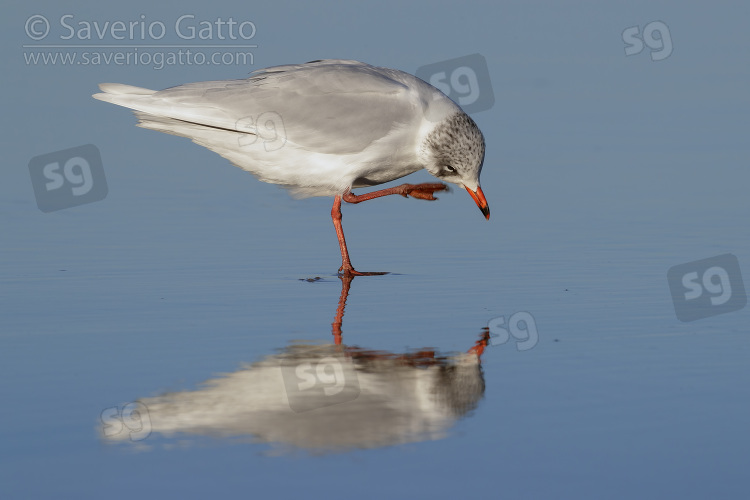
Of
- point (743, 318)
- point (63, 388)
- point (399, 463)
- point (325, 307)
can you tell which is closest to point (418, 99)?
point (325, 307)

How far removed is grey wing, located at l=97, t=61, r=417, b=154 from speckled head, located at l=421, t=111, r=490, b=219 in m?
0.26

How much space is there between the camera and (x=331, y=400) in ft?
16.8

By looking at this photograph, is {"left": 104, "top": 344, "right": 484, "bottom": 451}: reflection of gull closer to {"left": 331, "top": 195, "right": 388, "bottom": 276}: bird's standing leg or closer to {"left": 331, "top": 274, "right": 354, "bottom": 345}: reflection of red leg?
{"left": 331, "top": 274, "right": 354, "bottom": 345}: reflection of red leg

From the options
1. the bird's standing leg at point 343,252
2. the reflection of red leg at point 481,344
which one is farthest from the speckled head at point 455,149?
the reflection of red leg at point 481,344

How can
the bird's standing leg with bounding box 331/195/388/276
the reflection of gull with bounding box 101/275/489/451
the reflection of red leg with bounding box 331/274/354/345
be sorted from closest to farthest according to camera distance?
the reflection of gull with bounding box 101/275/489/451, the reflection of red leg with bounding box 331/274/354/345, the bird's standing leg with bounding box 331/195/388/276

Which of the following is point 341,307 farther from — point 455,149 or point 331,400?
point 331,400

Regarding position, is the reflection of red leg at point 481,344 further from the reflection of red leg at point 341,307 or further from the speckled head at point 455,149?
the speckled head at point 455,149

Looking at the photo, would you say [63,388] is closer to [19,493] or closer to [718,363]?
[19,493]

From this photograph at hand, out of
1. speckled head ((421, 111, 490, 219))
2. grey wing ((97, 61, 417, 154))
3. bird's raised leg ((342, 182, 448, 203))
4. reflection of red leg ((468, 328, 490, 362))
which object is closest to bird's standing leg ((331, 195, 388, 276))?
bird's raised leg ((342, 182, 448, 203))

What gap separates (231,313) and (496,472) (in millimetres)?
3079

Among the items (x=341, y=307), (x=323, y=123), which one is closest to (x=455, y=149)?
(x=323, y=123)

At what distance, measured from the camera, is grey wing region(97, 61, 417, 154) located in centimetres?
859

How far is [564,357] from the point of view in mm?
5914

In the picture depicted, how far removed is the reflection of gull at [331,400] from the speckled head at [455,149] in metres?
2.96
